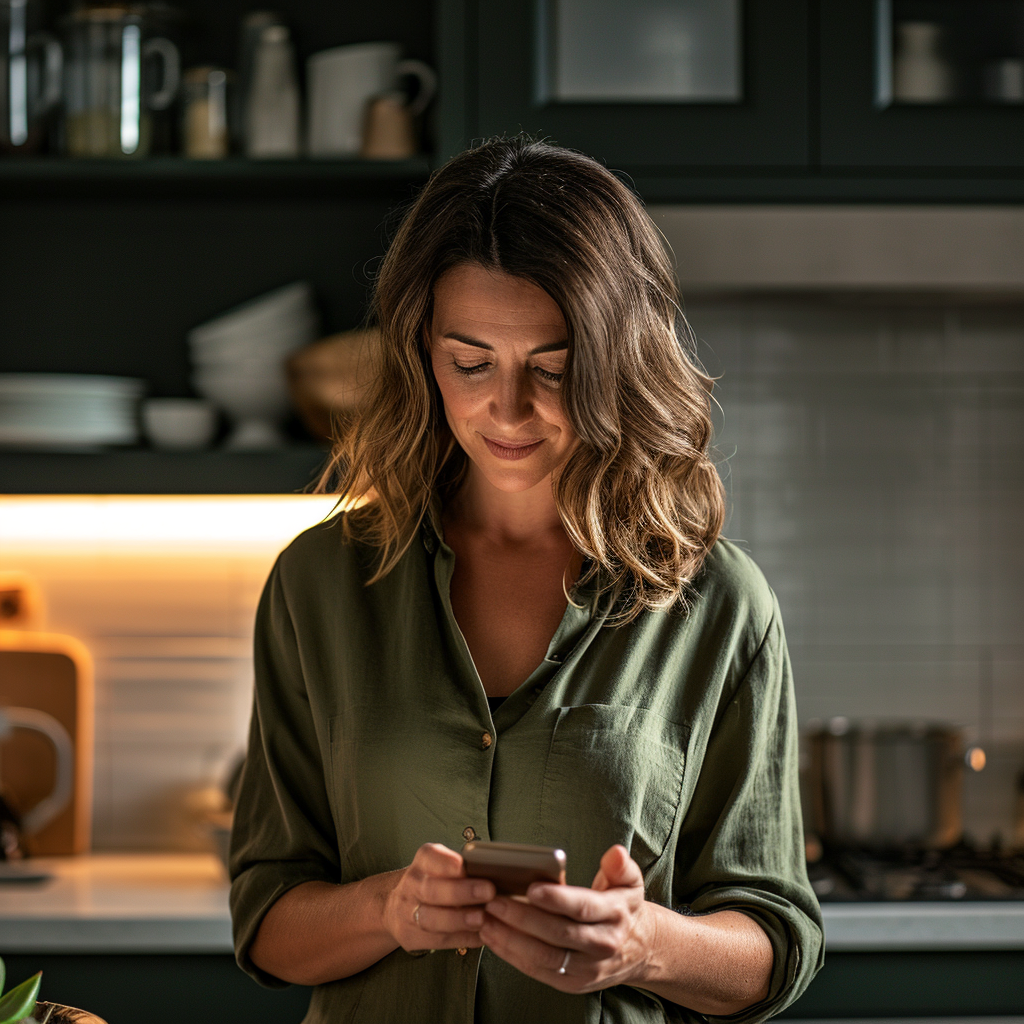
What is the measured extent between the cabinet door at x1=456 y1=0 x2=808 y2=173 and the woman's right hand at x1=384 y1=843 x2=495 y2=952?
4.13ft

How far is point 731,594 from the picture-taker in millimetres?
1089

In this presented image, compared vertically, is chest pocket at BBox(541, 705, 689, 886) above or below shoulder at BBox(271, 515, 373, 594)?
below

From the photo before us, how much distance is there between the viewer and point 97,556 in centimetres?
222

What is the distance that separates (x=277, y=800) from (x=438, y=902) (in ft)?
0.95

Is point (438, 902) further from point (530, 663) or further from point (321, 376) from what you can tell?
point (321, 376)

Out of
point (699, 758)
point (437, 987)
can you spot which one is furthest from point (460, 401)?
point (437, 987)

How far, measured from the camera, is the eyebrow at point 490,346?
99 centimetres

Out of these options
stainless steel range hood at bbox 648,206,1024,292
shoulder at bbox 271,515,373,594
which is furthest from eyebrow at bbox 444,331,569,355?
stainless steel range hood at bbox 648,206,1024,292

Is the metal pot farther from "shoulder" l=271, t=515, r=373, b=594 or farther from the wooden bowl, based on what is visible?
"shoulder" l=271, t=515, r=373, b=594

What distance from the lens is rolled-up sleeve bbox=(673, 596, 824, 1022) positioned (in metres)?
1.02

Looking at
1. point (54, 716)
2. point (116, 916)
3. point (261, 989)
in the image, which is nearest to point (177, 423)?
point (54, 716)

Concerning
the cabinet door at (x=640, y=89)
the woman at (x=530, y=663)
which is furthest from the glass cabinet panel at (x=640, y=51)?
the woman at (x=530, y=663)

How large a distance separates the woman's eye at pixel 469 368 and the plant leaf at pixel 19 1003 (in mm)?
566

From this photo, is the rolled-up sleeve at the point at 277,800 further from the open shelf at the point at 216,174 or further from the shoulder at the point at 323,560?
the open shelf at the point at 216,174
